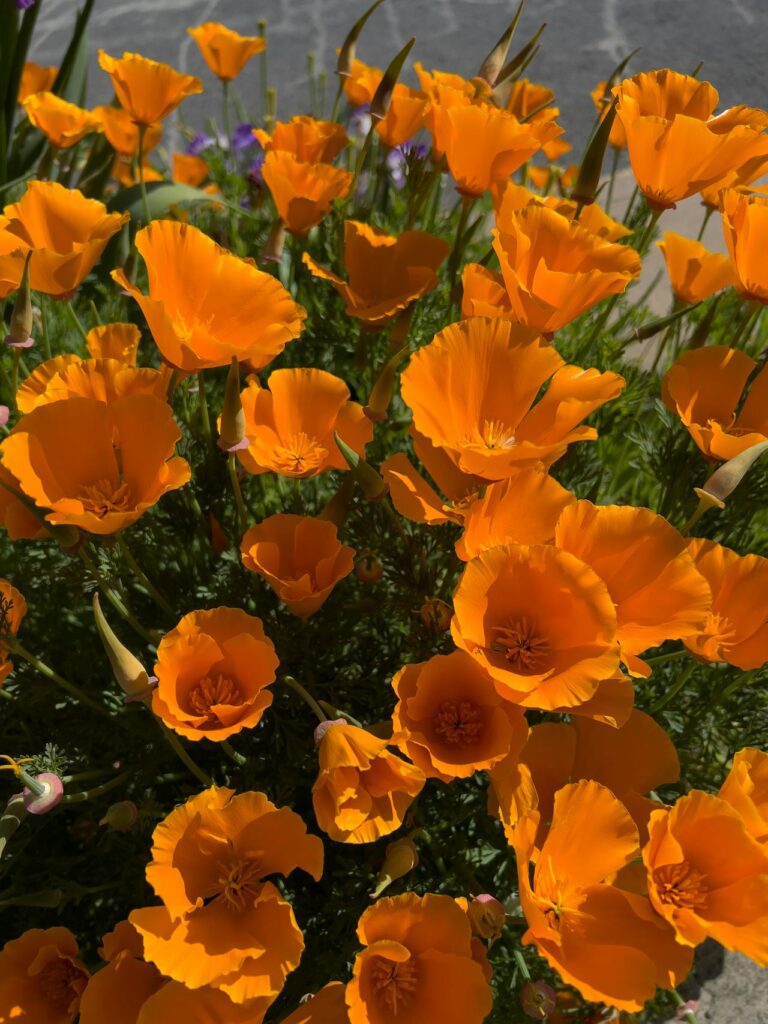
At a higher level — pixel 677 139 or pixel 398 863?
pixel 677 139

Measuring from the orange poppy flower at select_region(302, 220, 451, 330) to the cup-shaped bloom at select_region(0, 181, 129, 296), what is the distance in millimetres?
267

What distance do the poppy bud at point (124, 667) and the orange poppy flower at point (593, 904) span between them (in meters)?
0.36

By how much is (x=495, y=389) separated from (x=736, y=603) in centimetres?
33

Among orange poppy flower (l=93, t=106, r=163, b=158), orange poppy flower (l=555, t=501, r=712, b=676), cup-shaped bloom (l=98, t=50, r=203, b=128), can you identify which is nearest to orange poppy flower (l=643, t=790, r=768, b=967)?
orange poppy flower (l=555, t=501, r=712, b=676)

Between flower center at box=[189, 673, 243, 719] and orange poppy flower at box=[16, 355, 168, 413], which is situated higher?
orange poppy flower at box=[16, 355, 168, 413]

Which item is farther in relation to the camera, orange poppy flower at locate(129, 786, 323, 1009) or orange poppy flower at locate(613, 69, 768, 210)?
orange poppy flower at locate(613, 69, 768, 210)

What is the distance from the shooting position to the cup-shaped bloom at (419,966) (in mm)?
753

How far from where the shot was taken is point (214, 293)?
1.00 meters

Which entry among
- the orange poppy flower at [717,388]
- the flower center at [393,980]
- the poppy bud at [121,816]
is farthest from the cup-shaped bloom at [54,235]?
the flower center at [393,980]

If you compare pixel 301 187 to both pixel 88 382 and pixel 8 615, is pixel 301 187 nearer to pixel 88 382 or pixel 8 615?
pixel 88 382

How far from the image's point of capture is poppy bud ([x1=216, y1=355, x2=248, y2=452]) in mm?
846

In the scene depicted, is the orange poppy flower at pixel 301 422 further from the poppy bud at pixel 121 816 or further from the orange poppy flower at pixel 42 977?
the orange poppy flower at pixel 42 977

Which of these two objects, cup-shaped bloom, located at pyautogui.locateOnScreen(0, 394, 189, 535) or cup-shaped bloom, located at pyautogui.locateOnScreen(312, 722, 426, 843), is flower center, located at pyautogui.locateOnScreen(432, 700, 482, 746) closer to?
cup-shaped bloom, located at pyautogui.locateOnScreen(312, 722, 426, 843)

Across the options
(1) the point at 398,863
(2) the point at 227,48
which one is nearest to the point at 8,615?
(1) the point at 398,863
